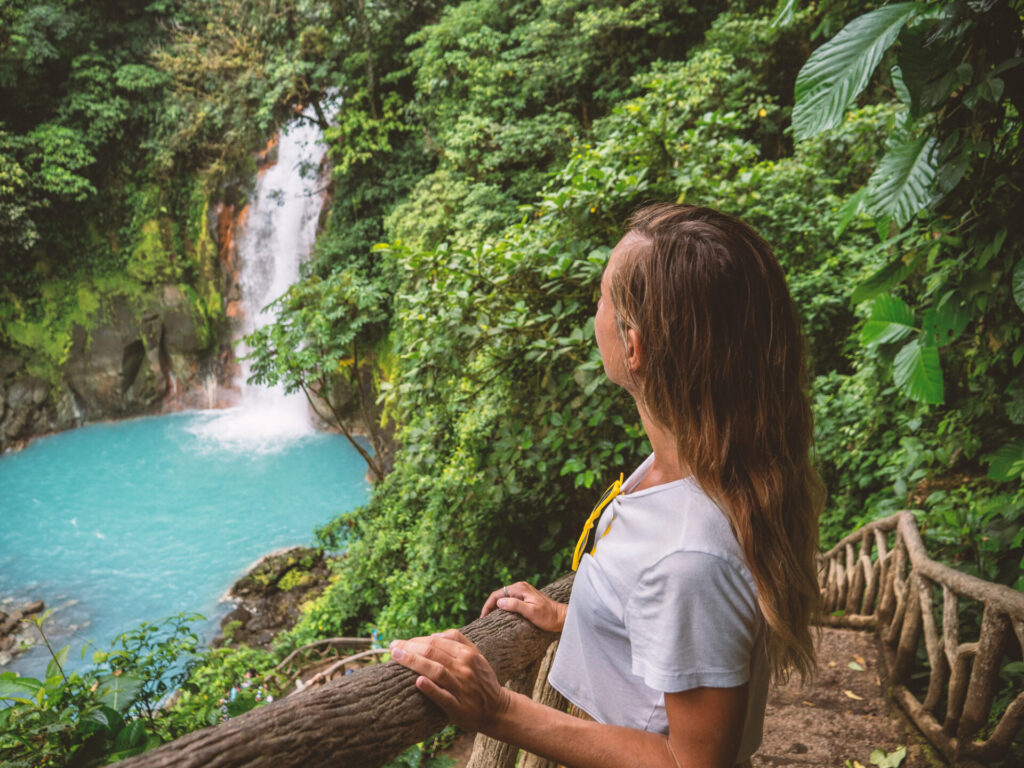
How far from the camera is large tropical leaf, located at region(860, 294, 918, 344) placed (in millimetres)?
2062

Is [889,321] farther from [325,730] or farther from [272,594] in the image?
[272,594]

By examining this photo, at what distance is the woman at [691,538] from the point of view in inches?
29.9

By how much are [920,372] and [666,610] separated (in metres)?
1.72

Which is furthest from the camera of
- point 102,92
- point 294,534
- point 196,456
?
point 102,92

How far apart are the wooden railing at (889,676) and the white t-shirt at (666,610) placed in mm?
273

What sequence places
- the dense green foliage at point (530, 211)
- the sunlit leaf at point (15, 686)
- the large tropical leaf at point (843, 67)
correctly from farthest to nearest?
1. the dense green foliage at point (530, 211)
2. the sunlit leaf at point (15, 686)
3. the large tropical leaf at point (843, 67)

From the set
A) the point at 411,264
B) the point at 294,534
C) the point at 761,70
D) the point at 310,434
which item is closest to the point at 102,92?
the point at 310,434

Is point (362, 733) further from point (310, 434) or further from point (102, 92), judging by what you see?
point (102, 92)

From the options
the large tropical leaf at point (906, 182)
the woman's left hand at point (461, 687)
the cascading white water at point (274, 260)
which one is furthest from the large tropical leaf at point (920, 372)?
the cascading white water at point (274, 260)

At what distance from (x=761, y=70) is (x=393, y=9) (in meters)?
6.45

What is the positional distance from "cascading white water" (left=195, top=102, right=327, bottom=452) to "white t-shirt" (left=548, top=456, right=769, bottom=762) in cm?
1394

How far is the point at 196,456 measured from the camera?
13172 mm

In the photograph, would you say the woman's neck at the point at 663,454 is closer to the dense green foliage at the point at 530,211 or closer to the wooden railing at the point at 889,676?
the wooden railing at the point at 889,676

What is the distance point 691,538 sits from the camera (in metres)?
0.77
